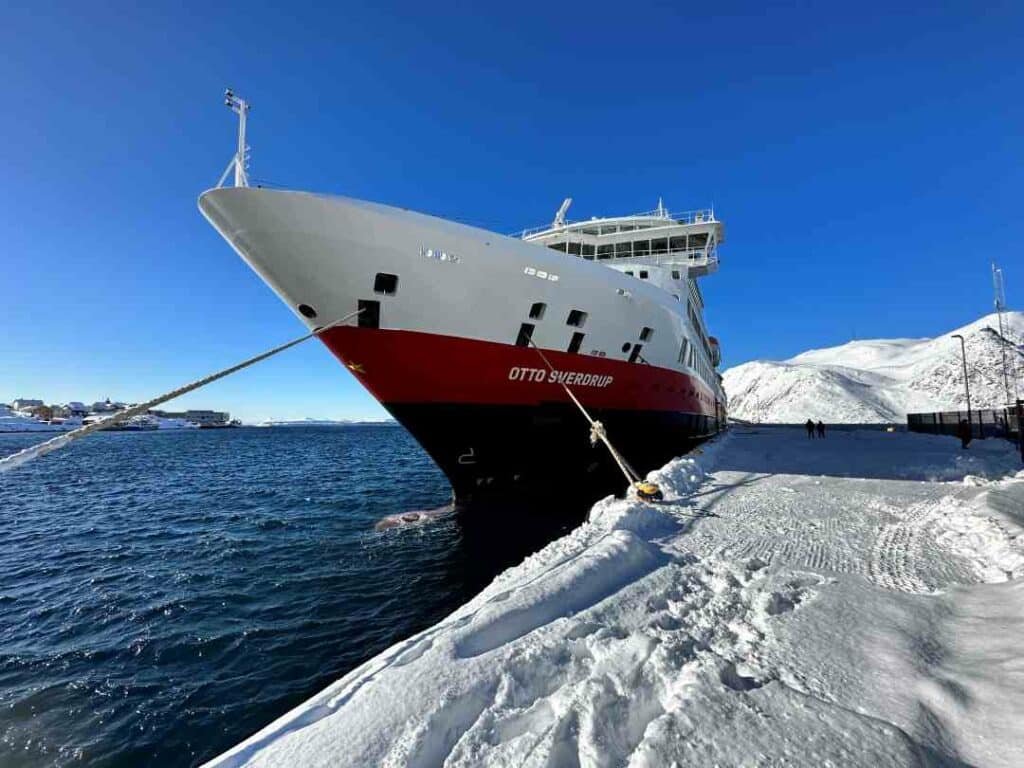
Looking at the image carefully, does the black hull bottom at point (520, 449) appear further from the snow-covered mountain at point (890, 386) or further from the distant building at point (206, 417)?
the distant building at point (206, 417)

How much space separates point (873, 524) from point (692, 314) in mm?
16164

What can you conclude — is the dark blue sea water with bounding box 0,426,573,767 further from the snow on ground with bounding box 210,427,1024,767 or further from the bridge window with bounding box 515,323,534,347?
the bridge window with bounding box 515,323,534,347

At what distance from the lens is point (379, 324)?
377 inches

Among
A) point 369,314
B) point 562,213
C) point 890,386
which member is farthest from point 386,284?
point 890,386

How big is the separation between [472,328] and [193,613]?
7370 millimetres

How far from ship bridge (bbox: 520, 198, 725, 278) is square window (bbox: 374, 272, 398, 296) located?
1178 centimetres

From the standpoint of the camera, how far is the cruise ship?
8922 millimetres

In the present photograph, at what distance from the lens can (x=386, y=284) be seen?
9461 millimetres

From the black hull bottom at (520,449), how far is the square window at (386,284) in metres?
2.74

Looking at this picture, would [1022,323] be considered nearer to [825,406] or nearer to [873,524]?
[825,406]

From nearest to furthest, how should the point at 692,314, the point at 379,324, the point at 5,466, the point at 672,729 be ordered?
the point at 672,729 → the point at 5,466 → the point at 379,324 → the point at 692,314

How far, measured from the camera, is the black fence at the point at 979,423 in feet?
65.8

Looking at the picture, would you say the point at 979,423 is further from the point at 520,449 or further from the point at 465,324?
the point at 465,324

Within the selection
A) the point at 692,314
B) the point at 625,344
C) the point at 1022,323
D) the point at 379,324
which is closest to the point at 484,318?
the point at 379,324
